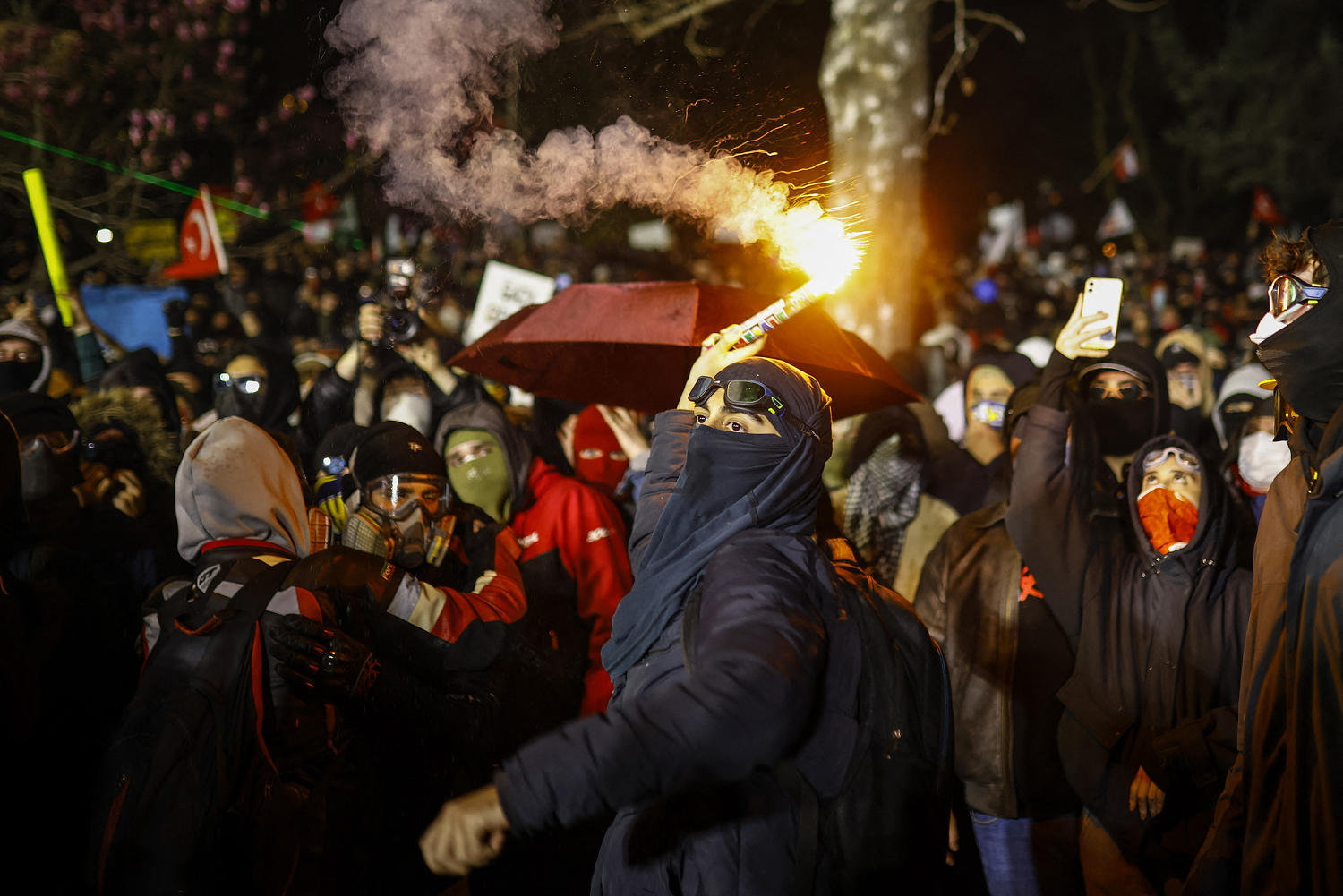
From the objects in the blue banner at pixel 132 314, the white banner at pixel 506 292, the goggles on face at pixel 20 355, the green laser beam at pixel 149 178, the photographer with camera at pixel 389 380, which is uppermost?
the green laser beam at pixel 149 178

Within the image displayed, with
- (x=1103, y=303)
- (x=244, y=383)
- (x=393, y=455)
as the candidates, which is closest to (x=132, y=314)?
(x=244, y=383)

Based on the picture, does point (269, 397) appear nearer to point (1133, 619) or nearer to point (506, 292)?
point (506, 292)

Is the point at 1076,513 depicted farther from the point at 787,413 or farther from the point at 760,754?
the point at 760,754

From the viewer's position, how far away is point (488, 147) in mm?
3684

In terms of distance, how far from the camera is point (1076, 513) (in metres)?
3.90

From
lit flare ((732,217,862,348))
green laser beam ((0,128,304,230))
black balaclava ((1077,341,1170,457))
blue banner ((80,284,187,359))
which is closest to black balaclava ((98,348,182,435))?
blue banner ((80,284,187,359))

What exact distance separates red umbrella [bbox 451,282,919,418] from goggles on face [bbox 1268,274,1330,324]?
5.17 ft

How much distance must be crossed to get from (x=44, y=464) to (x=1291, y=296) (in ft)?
15.2

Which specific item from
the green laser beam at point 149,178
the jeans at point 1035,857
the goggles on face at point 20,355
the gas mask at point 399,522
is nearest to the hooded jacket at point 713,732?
the gas mask at point 399,522

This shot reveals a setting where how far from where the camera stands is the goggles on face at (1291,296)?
2473mm

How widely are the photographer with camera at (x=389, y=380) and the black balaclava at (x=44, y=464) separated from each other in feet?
3.91

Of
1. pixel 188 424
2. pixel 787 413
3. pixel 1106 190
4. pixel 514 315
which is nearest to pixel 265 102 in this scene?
pixel 188 424

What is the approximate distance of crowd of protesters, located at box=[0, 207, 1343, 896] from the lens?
2.10 metres

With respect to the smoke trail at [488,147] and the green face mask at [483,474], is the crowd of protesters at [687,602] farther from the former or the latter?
the smoke trail at [488,147]
